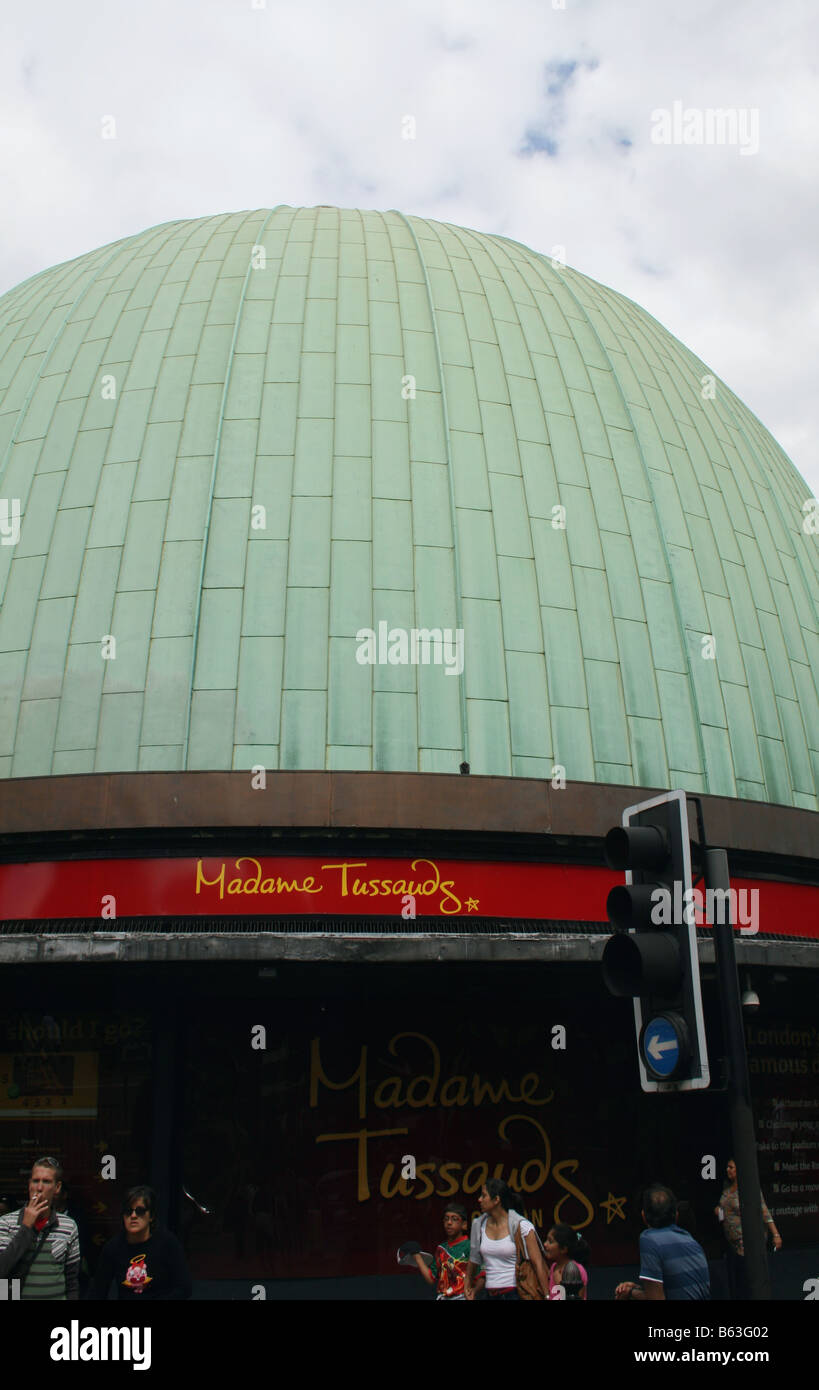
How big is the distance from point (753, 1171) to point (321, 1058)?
6.24 meters

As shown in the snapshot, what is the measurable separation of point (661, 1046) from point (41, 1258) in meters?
3.91

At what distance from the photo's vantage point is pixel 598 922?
10.9 metres

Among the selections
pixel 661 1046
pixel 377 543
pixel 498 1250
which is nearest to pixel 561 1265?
pixel 498 1250

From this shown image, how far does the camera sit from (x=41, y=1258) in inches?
256

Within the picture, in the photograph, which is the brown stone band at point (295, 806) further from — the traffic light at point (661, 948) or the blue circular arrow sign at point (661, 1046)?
the blue circular arrow sign at point (661, 1046)

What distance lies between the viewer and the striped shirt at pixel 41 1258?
6.41 m

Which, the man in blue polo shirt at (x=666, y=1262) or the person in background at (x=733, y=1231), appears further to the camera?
the person in background at (x=733, y=1231)

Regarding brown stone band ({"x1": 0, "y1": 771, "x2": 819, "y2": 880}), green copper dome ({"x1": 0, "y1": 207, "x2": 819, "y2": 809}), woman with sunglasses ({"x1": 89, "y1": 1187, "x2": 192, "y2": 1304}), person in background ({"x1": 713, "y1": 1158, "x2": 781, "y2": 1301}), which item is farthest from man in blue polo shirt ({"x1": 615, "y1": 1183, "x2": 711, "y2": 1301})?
green copper dome ({"x1": 0, "y1": 207, "x2": 819, "y2": 809})

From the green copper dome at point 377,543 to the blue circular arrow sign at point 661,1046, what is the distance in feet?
19.7

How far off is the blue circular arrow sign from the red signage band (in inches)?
211
